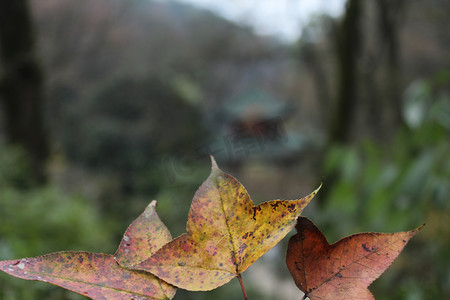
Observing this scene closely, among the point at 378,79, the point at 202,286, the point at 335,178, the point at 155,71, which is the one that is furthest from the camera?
the point at 155,71

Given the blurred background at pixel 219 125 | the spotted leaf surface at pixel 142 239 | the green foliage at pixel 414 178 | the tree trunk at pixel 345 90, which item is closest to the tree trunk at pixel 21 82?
the blurred background at pixel 219 125

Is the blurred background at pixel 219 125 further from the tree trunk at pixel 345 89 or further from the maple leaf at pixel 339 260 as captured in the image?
the maple leaf at pixel 339 260

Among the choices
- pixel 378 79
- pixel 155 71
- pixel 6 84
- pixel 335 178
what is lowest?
pixel 335 178

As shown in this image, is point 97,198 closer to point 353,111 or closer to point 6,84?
point 6,84

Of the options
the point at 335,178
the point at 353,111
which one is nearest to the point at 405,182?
the point at 335,178

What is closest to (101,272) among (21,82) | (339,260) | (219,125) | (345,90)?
(339,260)
